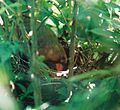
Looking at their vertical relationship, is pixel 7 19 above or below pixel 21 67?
above

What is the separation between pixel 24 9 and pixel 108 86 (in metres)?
0.53

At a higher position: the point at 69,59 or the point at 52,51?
the point at 69,59

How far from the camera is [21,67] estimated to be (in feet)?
5.19

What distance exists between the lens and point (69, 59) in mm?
1427

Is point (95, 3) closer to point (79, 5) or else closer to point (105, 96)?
point (79, 5)

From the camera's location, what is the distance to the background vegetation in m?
1.05

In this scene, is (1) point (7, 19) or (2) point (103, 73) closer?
(2) point (103, 73)

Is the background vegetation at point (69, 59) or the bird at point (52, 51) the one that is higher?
the background vegetation at point (69, 59)

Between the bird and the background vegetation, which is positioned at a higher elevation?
the background vegetation

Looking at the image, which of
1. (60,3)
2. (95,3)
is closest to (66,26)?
(60,3)

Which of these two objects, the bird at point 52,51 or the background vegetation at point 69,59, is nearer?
the background vegetation at point 69,59

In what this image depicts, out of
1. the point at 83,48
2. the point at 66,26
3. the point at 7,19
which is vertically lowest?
the point at 83,48

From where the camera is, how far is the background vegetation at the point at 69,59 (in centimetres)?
105

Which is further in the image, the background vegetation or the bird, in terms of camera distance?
the bird
